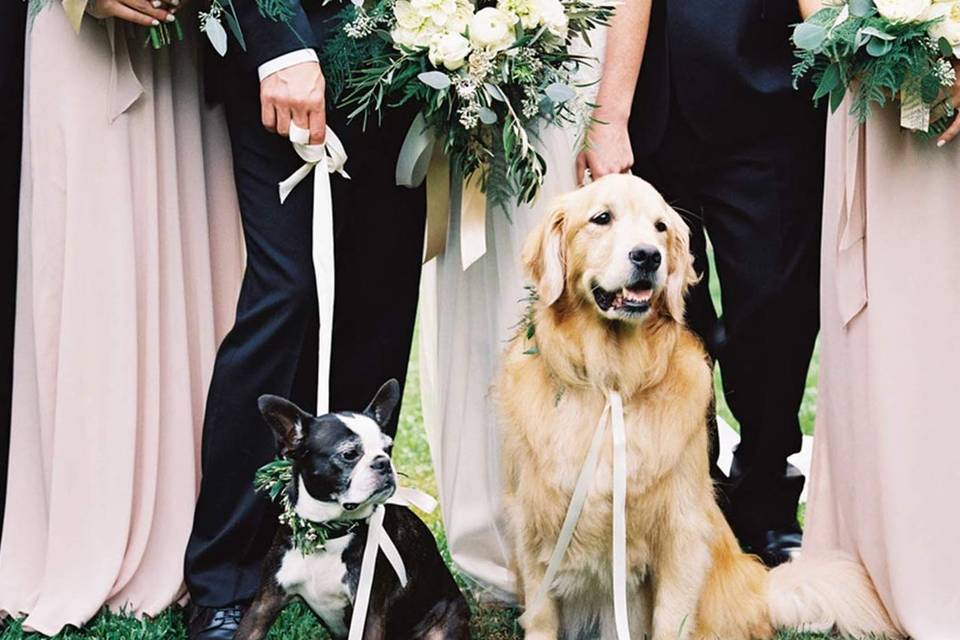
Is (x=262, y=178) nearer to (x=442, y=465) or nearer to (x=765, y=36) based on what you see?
(x=442, y=465)

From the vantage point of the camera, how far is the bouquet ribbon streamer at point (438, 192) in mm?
3855

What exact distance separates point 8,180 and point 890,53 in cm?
249

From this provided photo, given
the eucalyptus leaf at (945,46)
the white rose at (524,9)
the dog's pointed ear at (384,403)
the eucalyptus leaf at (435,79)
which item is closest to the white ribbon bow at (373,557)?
the dog's pointed ear at (384,403)

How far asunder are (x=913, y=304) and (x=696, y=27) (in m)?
1.11

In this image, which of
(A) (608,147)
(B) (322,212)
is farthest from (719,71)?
(B) (322,212)

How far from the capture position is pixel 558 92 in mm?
→ 3717

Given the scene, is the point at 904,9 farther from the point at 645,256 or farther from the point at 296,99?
the point at 296,99

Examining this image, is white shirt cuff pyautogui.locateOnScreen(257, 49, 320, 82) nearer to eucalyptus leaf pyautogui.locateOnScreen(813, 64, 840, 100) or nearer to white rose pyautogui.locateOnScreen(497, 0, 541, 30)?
white rose pyautogui.locateOnScreen(497, 0, 541, 30)

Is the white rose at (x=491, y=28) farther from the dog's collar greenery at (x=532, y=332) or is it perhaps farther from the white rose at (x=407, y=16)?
the dog's collar greenery at (x=532, y=332)

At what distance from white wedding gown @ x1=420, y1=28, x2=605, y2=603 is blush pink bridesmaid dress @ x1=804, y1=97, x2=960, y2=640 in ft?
3.16

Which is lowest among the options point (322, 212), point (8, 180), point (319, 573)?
point (319, 573)

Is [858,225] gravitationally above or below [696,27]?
below

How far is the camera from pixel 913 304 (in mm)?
3820

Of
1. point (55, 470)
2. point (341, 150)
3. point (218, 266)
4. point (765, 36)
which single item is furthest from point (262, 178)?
point (765, 36)
